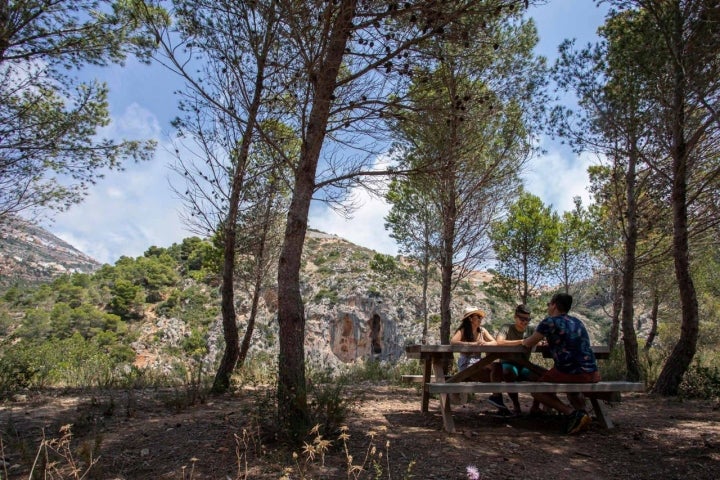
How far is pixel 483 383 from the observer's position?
3562 mm

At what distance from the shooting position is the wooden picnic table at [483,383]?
3.41m

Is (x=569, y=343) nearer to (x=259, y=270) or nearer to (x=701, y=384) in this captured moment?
(x=701, y=384)

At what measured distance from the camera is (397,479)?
2.58 metres

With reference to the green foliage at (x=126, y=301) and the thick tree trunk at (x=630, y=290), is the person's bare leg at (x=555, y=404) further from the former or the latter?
the green foliage at (x=126, y=301)

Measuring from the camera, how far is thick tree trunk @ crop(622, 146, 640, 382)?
707cm

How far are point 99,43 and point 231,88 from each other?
4.35m

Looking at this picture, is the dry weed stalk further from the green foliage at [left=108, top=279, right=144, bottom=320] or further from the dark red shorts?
the green foliage at [left=108, top=279, right=144, bottom=320]

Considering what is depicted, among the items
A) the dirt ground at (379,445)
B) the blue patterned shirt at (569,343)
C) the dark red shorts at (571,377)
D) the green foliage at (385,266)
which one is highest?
the green foliage at (385,266)

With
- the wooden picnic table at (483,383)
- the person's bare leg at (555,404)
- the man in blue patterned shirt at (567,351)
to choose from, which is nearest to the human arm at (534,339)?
the man in blue patterned shirt at (567,351)

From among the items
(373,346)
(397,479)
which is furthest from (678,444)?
(373,346)

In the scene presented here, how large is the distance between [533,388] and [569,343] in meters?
0.59

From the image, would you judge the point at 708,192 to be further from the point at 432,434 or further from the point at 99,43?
the point at 99,43

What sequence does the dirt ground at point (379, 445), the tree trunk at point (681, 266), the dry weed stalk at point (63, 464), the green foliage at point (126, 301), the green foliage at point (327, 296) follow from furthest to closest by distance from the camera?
the green foliage at point (126, 301)
the green foliage at point (327, 296)
the tree trunk at point (681, 266)
the dirt ground at point (379, 445)
the dry weed stalk at point (63, 464)

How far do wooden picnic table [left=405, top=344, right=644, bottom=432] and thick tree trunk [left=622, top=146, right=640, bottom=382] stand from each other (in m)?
2.95
